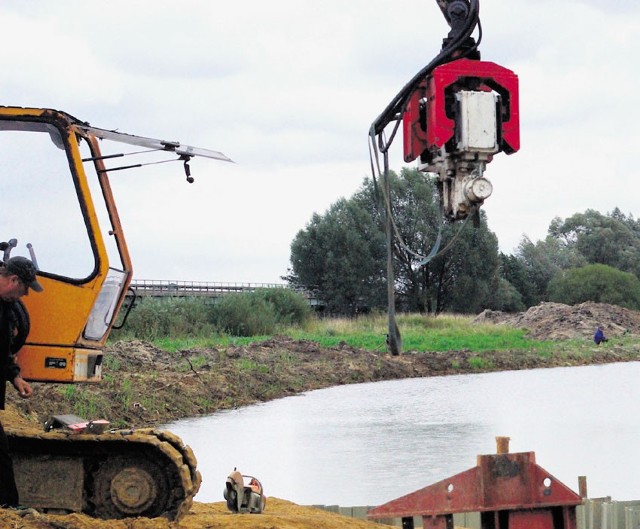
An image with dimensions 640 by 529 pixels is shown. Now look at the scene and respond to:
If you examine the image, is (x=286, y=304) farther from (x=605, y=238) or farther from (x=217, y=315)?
(x=605, y=238)

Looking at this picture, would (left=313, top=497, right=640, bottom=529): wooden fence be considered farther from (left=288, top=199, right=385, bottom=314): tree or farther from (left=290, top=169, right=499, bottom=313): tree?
(left=288, top=199, right=385, bottom=314): tree

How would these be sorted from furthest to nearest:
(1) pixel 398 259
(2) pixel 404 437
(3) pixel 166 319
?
(1) pixel 398 259, (3) pixel 166 319, (2) pixel 404 437

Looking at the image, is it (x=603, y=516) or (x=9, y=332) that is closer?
(x=9, y=332)

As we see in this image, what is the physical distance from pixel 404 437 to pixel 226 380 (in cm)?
511

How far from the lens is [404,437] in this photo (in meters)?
14.4

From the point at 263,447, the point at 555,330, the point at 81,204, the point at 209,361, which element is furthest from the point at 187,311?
the point at 81,204

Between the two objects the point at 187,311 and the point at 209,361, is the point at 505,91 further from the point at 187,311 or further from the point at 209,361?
the point at 187,311

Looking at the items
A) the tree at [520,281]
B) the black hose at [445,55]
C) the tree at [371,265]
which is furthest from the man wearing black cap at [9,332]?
the tree at [520,281]

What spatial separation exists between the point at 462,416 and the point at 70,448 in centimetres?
1144

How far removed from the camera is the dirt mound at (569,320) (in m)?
43.2

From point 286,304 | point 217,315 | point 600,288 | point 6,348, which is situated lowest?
point 6,348

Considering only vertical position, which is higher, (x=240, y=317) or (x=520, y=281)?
(x=520, y=281)

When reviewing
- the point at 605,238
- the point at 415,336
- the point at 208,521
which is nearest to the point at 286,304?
the point at 415,336

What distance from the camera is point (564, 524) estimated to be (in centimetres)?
516
